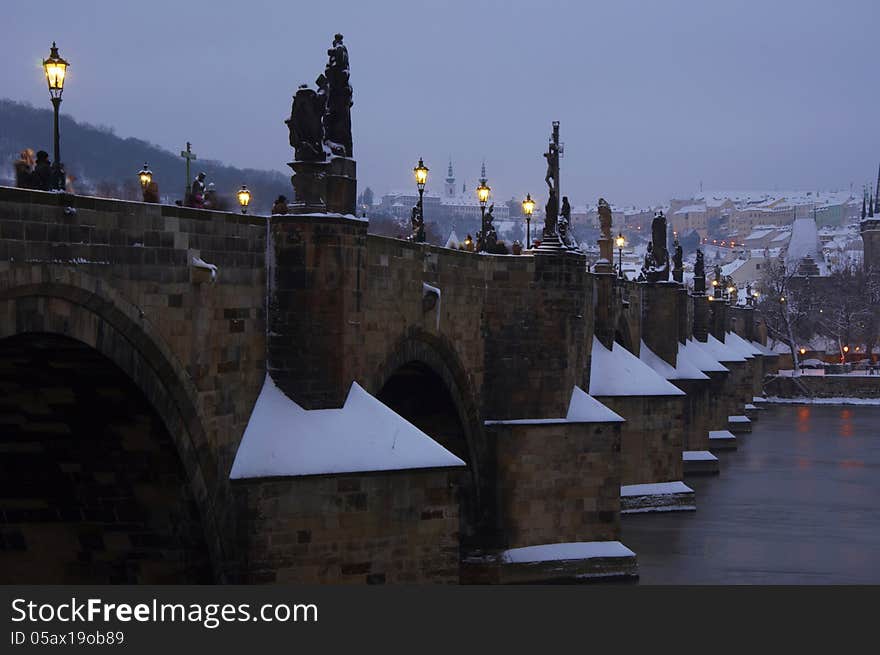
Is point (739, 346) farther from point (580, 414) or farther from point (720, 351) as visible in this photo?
point (580, 414)

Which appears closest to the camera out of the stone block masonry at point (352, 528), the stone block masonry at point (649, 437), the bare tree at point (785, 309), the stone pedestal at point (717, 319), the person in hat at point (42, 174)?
the person in hat at point (42, 174)

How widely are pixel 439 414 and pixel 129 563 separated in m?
10.6

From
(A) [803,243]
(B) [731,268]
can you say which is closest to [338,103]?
(A) [803,243]

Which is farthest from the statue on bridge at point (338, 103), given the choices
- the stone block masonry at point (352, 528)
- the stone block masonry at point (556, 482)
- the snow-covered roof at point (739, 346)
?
the snow-covered roof at point (739, 346)

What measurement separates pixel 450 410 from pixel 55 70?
13.3 meters

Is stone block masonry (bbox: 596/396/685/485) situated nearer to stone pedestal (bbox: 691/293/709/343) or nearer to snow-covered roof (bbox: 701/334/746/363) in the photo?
stone pedestal (bbox: 691/293/709/343)

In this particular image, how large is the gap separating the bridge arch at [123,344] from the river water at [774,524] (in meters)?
14.8

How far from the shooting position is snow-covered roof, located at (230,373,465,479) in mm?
17000

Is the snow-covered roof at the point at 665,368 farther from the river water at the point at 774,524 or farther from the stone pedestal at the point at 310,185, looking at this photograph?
the stone pedestal at the point at 310,185

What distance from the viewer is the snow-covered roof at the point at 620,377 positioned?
3881 centimetres

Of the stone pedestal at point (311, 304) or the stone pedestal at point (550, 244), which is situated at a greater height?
the stone pedestal at point (550, 244)

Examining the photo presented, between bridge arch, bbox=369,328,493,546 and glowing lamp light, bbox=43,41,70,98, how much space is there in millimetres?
10069

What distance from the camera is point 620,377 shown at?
129ft

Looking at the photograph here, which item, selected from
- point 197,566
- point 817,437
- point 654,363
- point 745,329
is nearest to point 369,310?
point 197,566
